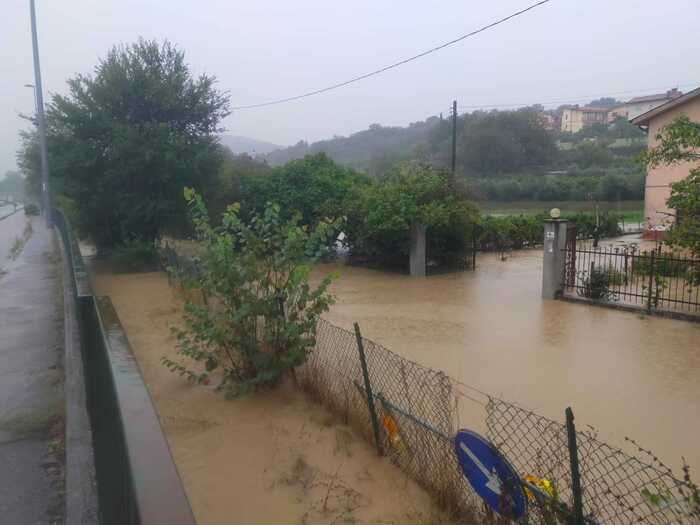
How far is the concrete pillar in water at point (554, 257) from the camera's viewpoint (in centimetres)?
1161

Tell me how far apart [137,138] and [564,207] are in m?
31.6

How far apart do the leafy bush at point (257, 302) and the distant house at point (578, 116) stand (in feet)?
334

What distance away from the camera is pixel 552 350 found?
26.7 ft

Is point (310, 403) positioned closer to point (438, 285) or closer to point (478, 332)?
point (478, 332)

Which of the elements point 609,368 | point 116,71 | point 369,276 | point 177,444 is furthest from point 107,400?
point 116,71

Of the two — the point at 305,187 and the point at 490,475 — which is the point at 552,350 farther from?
the point at 305,187

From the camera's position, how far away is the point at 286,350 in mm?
5777

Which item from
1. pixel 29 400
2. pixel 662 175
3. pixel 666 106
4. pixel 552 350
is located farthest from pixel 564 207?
pixel 29 400

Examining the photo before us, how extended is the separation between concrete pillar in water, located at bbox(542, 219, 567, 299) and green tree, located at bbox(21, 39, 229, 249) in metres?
9.19

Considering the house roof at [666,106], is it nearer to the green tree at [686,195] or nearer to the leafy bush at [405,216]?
the leafy bush at [405,216]

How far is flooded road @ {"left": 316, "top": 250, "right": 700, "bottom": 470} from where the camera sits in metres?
5.71

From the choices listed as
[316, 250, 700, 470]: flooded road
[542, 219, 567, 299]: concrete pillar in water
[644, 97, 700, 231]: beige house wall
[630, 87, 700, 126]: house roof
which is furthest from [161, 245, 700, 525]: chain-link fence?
[630, 87, 700, 126]: house roof

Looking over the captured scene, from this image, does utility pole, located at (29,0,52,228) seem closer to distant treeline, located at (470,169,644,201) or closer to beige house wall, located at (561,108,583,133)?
distant treeline, located at (470,169,644,201)

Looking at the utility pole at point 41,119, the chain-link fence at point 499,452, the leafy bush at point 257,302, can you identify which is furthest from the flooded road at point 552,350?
the utility pole at point 41,119
